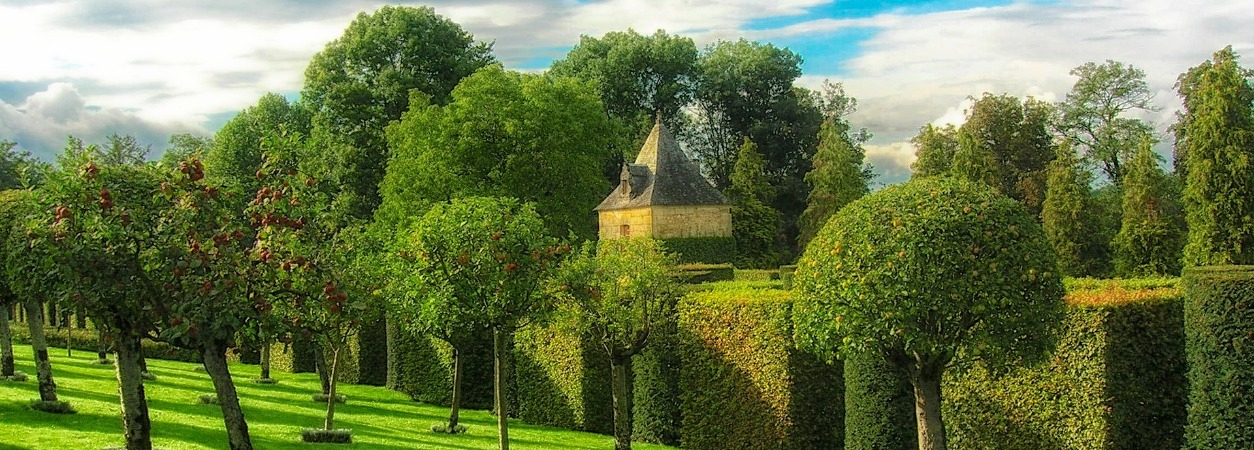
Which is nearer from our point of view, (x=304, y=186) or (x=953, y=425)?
(x=304, y=186)

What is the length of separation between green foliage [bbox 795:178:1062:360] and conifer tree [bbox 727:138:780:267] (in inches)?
1925

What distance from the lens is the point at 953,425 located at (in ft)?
56.3

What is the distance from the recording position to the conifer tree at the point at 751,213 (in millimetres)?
64500

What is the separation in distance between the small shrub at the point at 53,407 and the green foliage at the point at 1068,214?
42894 millimetres

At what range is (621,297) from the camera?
22.1 metres

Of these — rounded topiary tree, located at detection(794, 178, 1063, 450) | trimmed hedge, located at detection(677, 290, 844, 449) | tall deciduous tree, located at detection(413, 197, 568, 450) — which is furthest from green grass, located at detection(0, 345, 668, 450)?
rounded topiary tree, located at detection(794, 178, 1063, 450)

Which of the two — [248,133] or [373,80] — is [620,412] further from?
[248,133]

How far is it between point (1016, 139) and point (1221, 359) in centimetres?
4975

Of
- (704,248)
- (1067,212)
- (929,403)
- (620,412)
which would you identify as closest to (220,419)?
(620,412)

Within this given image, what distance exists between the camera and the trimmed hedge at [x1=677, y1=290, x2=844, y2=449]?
792 inches

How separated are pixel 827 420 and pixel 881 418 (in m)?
2.38

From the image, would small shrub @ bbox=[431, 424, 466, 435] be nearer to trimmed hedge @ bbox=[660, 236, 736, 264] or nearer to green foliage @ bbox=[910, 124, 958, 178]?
trimmed hedge @ bbox=[660, 236, 736, 264]

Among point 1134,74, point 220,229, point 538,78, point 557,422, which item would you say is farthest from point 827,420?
point 1134,74

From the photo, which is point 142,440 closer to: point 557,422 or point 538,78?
point 557,422
